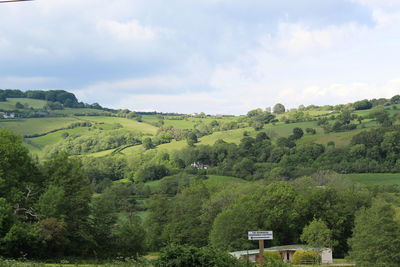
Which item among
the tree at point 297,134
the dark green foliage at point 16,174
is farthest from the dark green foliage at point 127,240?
the tree at point 297,134

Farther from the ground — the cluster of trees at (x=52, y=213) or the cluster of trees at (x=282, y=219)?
the cluster of trees at (x=52, y=213)

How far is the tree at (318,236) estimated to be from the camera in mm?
72625

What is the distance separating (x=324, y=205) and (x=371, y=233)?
73.7 ft

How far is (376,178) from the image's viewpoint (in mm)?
141625

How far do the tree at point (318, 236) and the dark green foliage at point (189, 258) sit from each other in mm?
53460

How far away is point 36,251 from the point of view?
4625cm

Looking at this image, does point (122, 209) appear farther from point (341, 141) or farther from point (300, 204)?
point (341, 141)

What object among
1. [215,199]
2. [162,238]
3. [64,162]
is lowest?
[162,238]

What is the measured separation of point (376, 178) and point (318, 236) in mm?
74447

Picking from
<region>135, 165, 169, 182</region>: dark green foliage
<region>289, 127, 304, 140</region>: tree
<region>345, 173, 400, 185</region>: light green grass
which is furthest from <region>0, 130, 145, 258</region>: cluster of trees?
<region>289, 127, 304, 140</region>: tree

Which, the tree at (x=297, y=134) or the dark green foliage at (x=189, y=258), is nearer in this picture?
the dark green foliage at (x=189, y=258)

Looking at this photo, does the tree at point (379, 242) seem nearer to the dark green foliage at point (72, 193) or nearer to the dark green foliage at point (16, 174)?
the dark green foliage at point (72, 193)

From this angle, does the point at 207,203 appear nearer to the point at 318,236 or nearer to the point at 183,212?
the point at 183,212

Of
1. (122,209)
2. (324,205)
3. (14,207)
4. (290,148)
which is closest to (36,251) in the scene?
(14,207)
